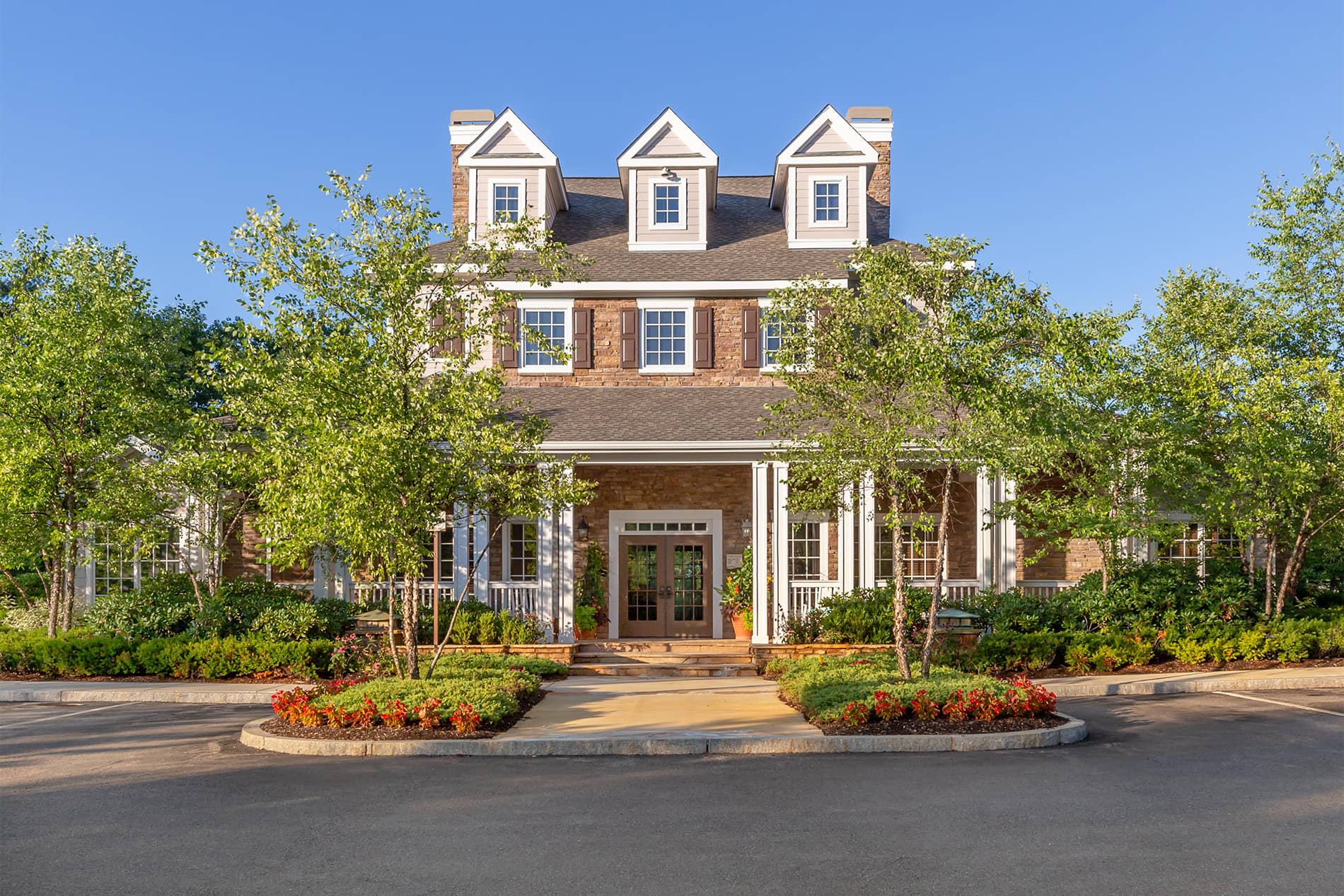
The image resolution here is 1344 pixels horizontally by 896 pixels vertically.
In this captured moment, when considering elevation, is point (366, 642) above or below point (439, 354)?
below

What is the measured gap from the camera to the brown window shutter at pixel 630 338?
21.7 m

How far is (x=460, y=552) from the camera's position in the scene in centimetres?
1933

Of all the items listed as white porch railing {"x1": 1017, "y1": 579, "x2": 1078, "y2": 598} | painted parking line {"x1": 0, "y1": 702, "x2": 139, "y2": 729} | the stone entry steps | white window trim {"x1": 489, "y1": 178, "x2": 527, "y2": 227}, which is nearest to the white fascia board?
white window trim {"x1": 489, "y1": 178, "x2": 527, "y2": 227}

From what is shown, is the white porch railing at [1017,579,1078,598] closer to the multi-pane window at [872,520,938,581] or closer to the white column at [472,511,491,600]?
the multi-pane window at [872,520,938,581]

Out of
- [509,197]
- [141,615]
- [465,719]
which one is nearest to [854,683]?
[465,719]

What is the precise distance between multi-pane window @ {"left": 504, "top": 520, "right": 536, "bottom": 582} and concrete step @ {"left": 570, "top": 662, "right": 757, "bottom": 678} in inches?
160

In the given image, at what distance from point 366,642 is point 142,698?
336 cm

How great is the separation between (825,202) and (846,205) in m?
0.46

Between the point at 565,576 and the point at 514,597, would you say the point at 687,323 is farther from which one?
the point at 514,597

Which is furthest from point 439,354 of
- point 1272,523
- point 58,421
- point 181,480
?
point 1272,523

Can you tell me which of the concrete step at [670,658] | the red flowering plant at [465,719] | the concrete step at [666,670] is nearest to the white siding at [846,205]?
the concrete step at [670,658]

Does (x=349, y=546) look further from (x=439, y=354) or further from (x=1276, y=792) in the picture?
(x=1276, y=792)

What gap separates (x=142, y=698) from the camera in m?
14.5

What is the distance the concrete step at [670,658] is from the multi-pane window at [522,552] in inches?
130
